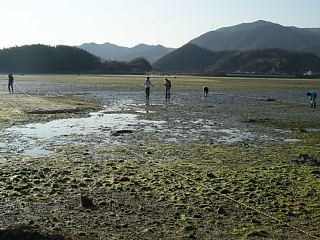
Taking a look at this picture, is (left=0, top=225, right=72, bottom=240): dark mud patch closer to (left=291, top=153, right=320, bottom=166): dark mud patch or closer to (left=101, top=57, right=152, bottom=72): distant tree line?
(left=291, top=153, right=320, bottom=166): dark mud patch

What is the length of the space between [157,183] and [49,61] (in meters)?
158

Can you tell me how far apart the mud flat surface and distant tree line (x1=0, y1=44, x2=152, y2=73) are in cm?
14331

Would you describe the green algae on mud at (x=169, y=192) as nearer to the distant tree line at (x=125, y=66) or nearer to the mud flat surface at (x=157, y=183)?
the mud flat surface at (x=157, y=183)

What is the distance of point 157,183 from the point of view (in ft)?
27.8

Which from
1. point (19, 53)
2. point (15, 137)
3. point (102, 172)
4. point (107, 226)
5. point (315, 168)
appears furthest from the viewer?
point (19, 53)

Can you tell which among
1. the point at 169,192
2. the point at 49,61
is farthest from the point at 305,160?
the point at 49,61

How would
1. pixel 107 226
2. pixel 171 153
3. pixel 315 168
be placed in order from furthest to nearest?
pixel 171 153 < pixel 315 168 < pixel 107 226

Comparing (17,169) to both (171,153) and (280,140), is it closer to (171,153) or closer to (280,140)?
(171,153)

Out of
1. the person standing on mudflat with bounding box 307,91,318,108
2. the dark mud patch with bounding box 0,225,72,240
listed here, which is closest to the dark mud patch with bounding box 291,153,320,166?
the dark mud patch with bounding box 0,225,72,240

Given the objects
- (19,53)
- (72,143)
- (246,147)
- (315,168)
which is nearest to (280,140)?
(246,147)

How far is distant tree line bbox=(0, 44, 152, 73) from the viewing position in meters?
156

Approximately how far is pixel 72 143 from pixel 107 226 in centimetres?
711

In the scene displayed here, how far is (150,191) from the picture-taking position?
7.92 m

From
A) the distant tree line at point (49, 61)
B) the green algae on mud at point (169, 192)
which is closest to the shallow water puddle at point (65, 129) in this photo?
the green algae on mud at point (169, 192)
